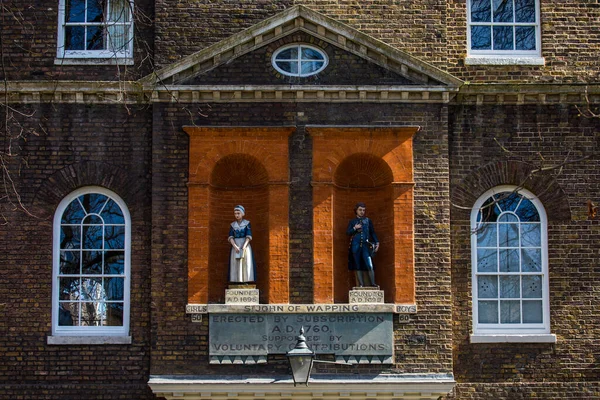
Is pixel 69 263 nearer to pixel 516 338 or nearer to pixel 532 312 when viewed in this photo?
pixel 516 338

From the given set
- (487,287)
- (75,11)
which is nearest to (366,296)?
(487,287)

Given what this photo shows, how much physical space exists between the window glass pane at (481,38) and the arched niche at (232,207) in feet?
14.8

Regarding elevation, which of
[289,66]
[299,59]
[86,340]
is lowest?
[86,340]

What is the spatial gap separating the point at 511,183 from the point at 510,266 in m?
1.44

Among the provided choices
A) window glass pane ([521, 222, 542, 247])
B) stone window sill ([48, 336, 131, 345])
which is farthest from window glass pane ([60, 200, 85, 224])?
window glass pane ([521, 222, 542, 247])

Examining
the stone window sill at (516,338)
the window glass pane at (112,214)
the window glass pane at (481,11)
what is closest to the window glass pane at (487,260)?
the stone window sill at (516,338)

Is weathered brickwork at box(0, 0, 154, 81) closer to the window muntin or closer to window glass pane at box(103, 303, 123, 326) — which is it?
window glass pane at box(103, 303, 123, 326)

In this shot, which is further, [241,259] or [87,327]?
[87,327]

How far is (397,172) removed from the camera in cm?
1755

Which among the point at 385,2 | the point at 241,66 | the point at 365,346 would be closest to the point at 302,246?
the point at 365,346

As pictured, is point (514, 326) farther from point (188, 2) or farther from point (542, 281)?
point (188, 2)

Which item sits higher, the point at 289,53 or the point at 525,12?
the point at 525,12

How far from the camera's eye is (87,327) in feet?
57.9

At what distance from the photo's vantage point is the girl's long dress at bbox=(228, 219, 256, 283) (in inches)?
674
